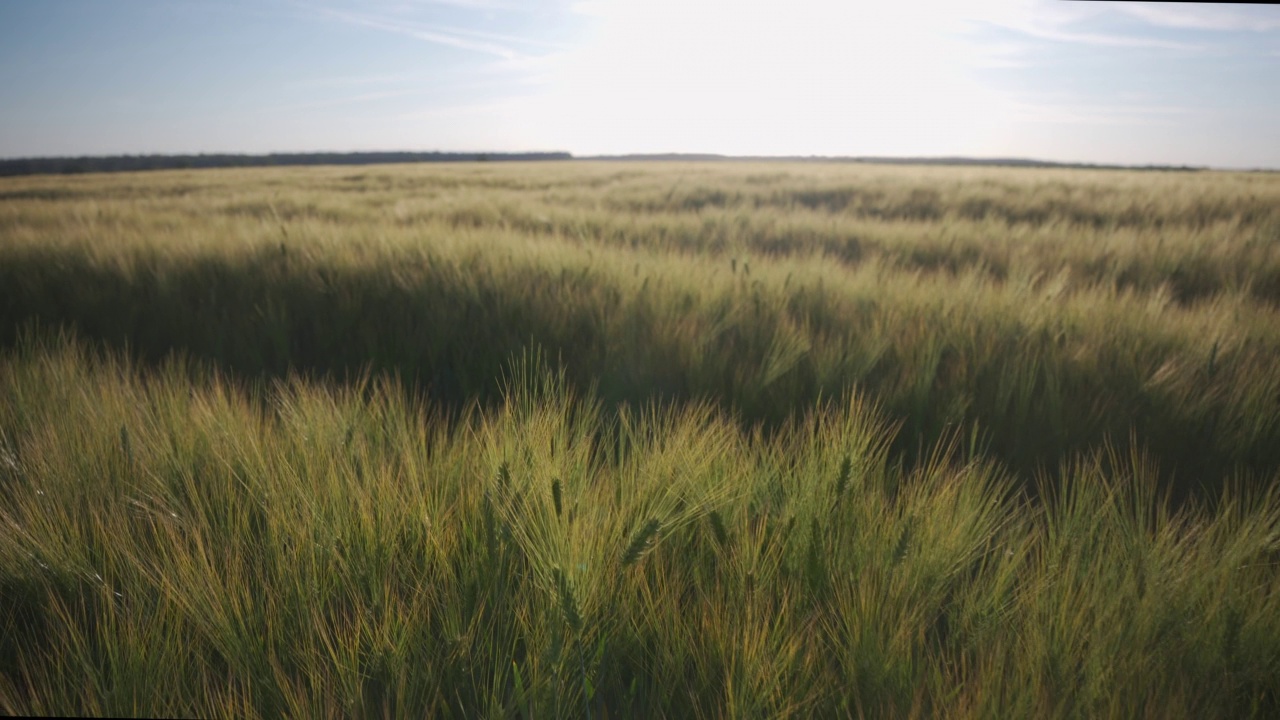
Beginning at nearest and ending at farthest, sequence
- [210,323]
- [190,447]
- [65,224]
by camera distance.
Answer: [190,447], [210,323], [65,224]

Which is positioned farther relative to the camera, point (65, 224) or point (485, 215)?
point (485, 215)

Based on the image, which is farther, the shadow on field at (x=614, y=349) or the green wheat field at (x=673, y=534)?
the shadow on field at (x=614, y=349)

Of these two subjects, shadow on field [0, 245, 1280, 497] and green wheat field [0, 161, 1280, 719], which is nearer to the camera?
green wheat field [0, 161, 1280, 719]

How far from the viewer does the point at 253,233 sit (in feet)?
11.2

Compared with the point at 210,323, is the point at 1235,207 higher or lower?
higher

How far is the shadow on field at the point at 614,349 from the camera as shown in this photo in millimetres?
1366

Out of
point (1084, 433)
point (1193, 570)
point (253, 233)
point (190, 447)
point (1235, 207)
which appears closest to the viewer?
point (1193, 570)

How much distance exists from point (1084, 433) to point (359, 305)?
2.06m

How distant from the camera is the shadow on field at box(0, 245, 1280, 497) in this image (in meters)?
1.37

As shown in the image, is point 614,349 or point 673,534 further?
point 614,349

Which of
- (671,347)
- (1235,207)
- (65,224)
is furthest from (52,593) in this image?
(1235,207)

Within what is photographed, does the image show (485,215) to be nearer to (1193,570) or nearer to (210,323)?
(210,323)

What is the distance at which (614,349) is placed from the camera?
174cm

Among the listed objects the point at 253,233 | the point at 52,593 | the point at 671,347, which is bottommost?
the point at 52,593
